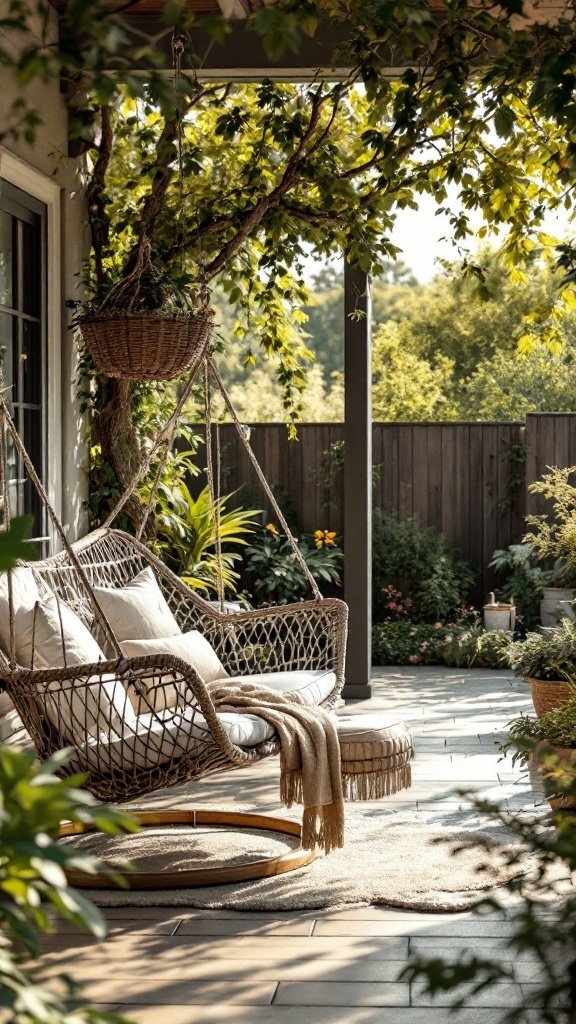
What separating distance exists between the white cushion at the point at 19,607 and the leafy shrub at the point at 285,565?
143 inches

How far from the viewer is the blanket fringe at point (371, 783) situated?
11.7 ft

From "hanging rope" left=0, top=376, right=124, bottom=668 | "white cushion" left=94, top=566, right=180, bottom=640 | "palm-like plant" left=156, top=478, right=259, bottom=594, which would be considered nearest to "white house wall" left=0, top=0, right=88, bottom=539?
"palm-like plant" left=156, top=478, right=259, bottom=594

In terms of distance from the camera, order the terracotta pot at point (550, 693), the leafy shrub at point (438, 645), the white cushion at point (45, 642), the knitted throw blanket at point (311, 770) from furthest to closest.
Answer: the leafy shrub at point (438, 645) < the terracotta pot at point (550, 693) < the white cushion at point (45, 642) < the knitted throw blanket at point (311, 770)

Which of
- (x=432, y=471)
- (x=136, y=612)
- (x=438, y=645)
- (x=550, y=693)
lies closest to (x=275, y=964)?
(x=136, y=612)

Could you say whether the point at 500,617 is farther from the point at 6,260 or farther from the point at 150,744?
the point at 150,744

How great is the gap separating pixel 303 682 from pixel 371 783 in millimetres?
474

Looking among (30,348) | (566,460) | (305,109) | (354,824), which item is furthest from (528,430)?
(354,824)

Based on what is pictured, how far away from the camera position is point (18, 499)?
4.66 m

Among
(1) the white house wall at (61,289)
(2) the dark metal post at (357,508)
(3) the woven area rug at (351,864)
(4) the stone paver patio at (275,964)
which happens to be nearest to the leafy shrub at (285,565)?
(2) the dark metal post at (357,508)

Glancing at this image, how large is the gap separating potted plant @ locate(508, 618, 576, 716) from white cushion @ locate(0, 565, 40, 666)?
195 cm

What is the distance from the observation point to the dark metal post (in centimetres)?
582

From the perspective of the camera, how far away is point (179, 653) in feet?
12.9

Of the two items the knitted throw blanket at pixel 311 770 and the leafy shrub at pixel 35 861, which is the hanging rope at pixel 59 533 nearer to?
the knitted throw blanket at pixel 311 770

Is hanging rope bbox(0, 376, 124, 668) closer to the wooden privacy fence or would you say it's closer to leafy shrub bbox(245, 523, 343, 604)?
leafy shrub bbox(245, 523, 343, 604)
